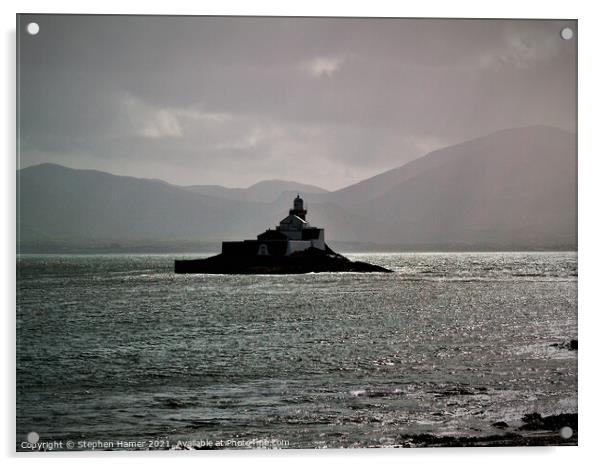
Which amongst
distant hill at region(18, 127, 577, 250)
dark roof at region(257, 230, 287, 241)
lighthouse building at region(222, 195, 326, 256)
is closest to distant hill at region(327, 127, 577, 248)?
distant hill at region(18, 127, 577, 250)

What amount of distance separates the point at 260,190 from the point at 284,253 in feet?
2.15

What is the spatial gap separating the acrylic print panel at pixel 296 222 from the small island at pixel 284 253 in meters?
0.02

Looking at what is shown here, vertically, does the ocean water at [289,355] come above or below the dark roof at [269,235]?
below

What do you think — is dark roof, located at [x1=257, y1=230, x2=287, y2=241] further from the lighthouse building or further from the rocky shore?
the rocky shore

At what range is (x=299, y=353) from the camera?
4.73 m

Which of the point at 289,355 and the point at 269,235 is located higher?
the point at 269,235

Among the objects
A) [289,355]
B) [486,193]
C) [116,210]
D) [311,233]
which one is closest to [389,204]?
[311,233]

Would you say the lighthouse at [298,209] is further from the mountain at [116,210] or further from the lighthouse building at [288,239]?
the mountain at [116,210]

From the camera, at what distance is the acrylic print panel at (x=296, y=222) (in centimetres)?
456

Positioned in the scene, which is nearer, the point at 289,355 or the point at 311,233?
the point at 289,355

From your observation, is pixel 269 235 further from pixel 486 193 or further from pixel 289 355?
pixel 486 193

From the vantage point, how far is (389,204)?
491 cm
